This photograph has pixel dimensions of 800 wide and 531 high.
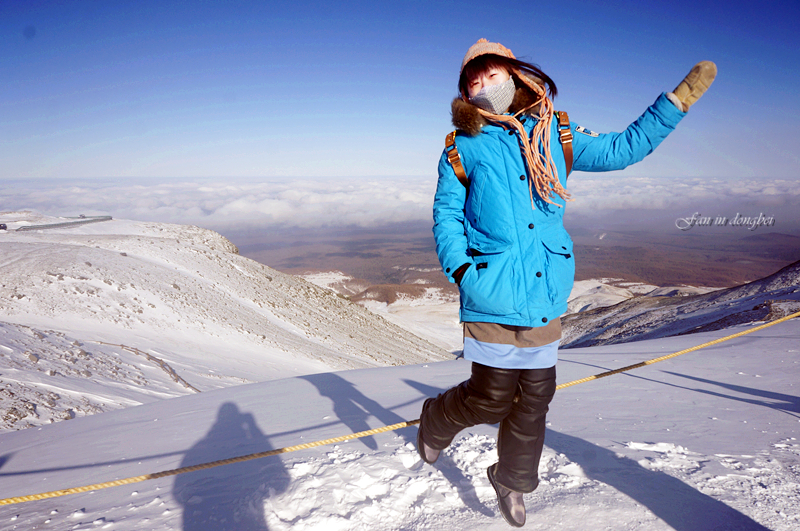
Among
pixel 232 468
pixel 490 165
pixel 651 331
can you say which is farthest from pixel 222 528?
pixel 651 331

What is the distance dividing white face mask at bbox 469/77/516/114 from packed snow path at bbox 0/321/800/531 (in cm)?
215

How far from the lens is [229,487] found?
8.57 ft

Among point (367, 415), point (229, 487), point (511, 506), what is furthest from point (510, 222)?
point (367, 415)

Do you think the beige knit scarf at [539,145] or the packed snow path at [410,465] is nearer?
the beige knit scarf at [539,145]

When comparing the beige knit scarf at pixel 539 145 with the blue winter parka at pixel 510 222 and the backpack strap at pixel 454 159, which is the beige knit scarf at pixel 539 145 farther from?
the backpack strap at pixel 454 159

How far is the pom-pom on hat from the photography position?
2184mm

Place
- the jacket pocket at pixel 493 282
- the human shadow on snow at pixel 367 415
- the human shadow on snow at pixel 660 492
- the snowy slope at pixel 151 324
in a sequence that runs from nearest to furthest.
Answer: the jacket pocket at pixel 493 282 < the human shadow on snow at pixel 660 492 < the human shadow on snow at pixel 367 415 < the snowy slope at pixel 151 324

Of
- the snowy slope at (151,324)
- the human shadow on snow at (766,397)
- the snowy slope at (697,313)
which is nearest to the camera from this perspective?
the human shadow on snow at (766,397)

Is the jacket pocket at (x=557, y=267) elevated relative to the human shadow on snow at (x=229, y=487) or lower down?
elevated

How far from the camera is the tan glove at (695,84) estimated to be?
2.05 m

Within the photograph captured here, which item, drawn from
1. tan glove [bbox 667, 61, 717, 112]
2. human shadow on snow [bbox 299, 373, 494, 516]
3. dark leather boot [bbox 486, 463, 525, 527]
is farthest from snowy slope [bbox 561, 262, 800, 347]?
dark leather boot [bbox 486, 463, 525, 527]

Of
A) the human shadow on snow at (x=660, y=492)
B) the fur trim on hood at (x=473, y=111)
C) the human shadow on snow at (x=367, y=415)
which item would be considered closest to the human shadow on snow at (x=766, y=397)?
the human shadow on snow at (x=660, y=492)

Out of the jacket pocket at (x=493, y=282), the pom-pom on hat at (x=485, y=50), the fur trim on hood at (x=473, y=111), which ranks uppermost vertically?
the pom-pom on hat at (x=485, y=50)

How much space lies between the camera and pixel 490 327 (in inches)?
82.6
